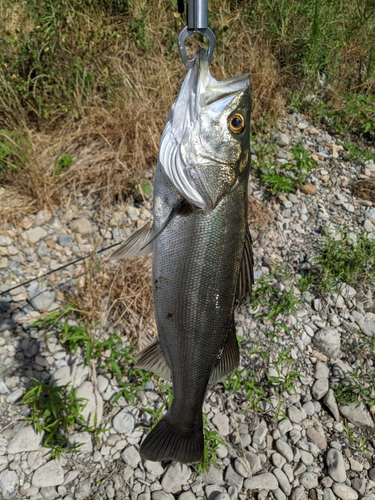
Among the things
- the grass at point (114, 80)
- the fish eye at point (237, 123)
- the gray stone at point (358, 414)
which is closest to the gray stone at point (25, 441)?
the grass at point (114, 80)

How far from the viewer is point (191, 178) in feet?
5.90

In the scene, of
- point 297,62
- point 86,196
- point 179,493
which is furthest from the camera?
point 297,62

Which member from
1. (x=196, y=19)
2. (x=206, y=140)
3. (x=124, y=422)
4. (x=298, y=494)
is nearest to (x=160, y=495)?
(x=124, y=422)

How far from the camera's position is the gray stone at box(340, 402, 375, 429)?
10.5ft

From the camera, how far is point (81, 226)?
4074 millimetres

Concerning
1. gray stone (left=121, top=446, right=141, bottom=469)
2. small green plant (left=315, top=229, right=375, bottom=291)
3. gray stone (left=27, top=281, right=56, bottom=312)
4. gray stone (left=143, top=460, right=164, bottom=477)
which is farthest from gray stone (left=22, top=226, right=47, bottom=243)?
small green plant (left=315, top=229, right=375, bottom=291)

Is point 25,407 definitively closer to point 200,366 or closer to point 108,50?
point 200,366

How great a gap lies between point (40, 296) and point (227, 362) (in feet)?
6.73

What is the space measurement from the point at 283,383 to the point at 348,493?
796 millimetres

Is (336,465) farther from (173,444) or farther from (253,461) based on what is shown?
(173,444)

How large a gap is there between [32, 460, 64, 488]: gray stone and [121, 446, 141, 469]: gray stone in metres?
0.39

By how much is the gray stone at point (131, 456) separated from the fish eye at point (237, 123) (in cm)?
216

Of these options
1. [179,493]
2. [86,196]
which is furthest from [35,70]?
[179,493]

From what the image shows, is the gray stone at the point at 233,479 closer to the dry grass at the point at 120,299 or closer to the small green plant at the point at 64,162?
the dry grass at the point at 120,299
